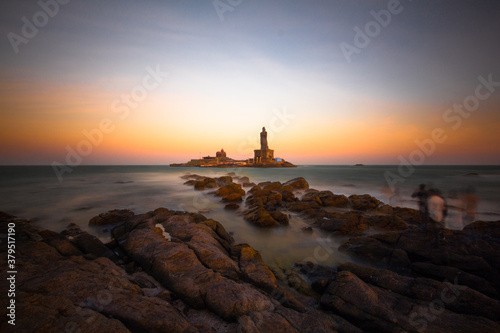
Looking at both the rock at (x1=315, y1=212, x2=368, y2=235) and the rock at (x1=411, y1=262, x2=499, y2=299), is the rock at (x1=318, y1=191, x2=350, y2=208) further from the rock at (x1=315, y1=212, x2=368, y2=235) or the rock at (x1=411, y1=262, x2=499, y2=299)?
the rock at (x1=411, y1=262, x2=499, y2=299)

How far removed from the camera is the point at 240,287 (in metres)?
5.15

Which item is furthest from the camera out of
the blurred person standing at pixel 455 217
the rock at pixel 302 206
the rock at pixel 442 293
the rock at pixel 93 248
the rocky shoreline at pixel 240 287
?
the rock at pixel 302 206

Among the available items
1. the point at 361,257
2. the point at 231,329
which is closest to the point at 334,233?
A: the point at 361,257

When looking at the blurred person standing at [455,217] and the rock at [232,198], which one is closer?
the blurred person standing at [455,217]

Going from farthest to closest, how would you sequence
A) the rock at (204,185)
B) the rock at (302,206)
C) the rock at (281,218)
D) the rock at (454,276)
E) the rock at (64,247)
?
1. the rock at (204,185)
2. the rock at (302,206)
3. the rock at (281,218)
4. the rock at (64,247)
5. the rock at (454,276)

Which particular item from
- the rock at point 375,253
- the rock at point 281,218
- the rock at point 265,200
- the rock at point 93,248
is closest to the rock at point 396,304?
the rock at point 375,253

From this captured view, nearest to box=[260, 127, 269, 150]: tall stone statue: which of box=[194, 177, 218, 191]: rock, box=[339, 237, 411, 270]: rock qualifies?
box=[194, 177, 218, 191]: rock

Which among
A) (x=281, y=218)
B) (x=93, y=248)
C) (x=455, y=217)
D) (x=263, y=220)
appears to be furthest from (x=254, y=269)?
(x=455, y=217)

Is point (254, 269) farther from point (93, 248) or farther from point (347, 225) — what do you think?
point (347, 225)

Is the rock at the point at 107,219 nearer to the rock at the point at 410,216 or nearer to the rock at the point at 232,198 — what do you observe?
the rock at the point at 232,198

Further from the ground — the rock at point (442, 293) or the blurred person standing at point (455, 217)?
the rock at point (442, 293)

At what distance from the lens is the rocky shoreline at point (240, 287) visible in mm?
3916

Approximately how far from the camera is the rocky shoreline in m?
3.92

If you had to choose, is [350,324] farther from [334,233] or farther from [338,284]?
[334,233]
